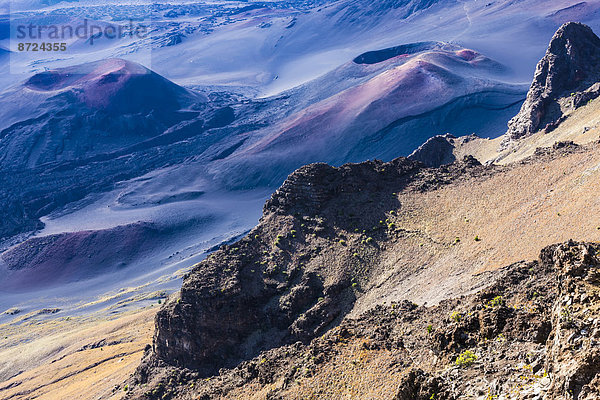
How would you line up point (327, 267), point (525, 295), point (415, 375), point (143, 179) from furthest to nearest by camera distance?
point (143, 179)
point (327, 267)
point (525, 295)
point (415, 375)

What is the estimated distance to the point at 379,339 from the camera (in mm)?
21625

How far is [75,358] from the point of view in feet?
141

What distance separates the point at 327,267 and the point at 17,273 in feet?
197

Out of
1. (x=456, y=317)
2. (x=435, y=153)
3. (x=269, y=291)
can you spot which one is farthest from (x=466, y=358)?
(x=435, y=153)

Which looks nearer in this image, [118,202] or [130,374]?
[130,374]

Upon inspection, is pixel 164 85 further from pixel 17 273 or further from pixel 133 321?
pixel 133 321

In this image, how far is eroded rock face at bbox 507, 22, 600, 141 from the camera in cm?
4531

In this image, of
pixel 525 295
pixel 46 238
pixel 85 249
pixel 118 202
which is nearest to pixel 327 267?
pixel 525 295

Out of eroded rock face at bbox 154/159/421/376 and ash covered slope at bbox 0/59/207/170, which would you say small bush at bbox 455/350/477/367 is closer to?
eroded rock face at bbox 154/159/421/376

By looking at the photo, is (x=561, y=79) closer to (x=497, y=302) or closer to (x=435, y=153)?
(x=435, y=153)

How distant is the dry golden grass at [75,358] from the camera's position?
3562cm

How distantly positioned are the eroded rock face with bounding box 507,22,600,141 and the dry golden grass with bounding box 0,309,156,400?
34301mm

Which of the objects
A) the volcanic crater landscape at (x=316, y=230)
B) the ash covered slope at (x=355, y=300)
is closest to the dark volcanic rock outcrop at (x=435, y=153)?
the volcanic crater landscape at (x=316, y=230)

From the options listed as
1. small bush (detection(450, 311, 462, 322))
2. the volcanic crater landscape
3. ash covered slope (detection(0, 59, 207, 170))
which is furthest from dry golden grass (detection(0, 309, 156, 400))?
ash covered slope (detection(0, 59, 207, 170))
